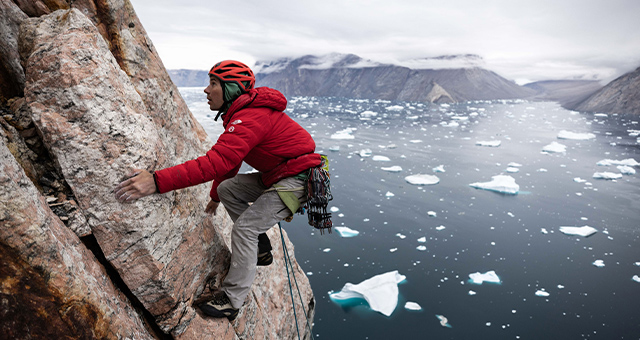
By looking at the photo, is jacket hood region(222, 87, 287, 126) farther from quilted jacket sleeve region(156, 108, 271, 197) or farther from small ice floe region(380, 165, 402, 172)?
small ice floe region(380, 165, 402, 172)

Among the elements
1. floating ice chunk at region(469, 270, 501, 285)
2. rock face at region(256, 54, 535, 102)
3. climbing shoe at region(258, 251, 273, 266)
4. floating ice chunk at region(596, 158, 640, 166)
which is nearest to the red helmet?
climbing shoe at region(258, 251, 273, 266)

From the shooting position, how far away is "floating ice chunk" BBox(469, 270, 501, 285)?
7973 mm

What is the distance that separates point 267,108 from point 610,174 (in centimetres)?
2025

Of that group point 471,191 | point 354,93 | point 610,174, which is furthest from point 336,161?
point 354,93

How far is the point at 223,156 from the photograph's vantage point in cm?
203

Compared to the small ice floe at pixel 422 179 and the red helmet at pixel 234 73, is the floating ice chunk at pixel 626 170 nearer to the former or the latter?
the small ice floe at pixel 422 179

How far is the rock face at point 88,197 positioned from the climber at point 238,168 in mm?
168

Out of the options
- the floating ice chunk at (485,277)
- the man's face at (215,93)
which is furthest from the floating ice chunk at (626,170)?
the man's face at (215,93)

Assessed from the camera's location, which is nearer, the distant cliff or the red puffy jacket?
the red puffy jacket

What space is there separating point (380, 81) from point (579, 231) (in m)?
131

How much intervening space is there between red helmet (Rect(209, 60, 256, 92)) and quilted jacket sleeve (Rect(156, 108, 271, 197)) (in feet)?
0.83

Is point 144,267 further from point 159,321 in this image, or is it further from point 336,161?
point 336,161

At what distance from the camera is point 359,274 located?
27.2 ft

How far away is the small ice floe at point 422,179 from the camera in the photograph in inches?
592
